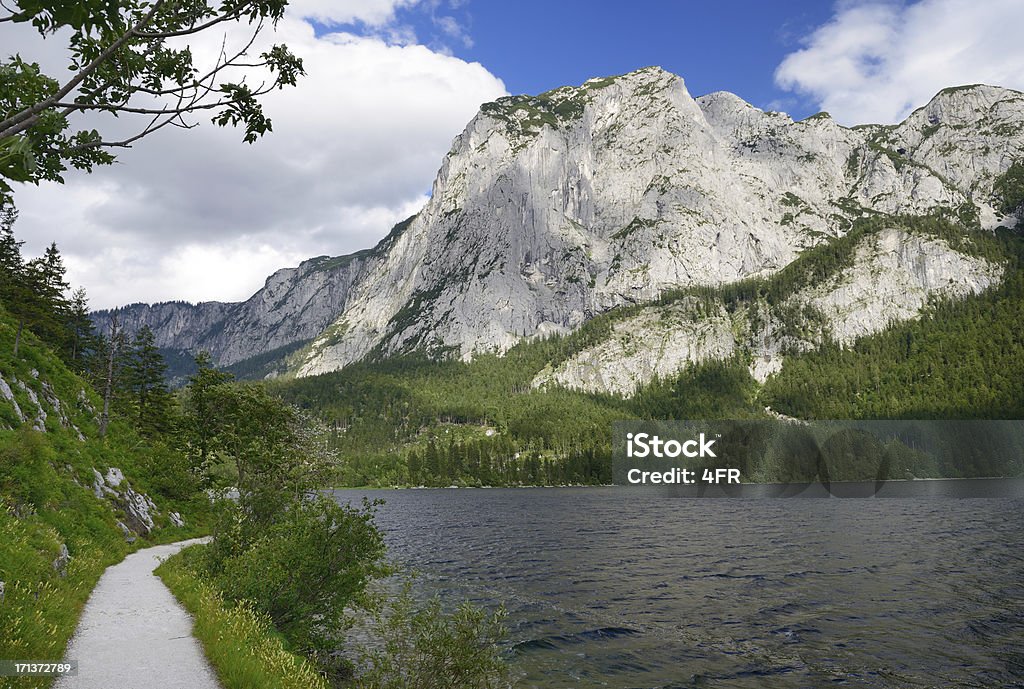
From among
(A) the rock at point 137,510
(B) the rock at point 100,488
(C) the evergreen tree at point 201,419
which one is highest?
(C) the evergreen tree at point 201,419

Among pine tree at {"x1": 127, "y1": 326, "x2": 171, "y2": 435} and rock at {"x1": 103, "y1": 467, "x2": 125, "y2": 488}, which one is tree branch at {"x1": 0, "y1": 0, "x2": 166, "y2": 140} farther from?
pine tree at {"x1": 127, "y1": 326, "x2": 171, "y2": 435}

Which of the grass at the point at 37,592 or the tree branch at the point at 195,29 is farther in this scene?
the grass at the point at 37,592

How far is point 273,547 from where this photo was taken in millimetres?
20953

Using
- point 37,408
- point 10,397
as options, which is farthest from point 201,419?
point 10,397

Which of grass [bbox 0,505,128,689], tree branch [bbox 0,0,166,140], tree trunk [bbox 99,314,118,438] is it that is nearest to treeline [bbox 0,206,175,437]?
tree trunk [bbox 99,314,118,438]

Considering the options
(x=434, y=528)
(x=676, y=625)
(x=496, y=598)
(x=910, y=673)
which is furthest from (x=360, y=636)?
(x=434, y=528)

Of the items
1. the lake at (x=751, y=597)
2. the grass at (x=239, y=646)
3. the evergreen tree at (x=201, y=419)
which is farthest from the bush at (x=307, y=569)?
the evergreen tree at (x=201, y=419)

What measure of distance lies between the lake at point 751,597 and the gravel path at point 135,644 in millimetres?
14301

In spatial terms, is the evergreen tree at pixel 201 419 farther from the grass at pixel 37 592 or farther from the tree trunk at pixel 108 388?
the grass at pixel 37 592

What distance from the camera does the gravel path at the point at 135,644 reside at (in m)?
12.3

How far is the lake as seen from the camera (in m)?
25.8

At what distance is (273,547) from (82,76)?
18.1 metres

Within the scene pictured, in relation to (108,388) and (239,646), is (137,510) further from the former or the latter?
(239,646)

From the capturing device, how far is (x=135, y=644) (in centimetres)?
1479
